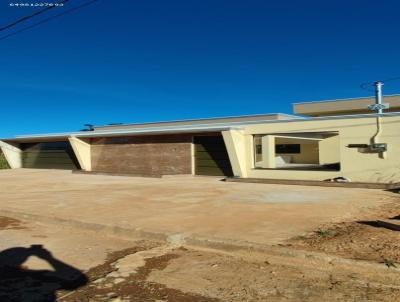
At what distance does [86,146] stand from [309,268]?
25.0 meters

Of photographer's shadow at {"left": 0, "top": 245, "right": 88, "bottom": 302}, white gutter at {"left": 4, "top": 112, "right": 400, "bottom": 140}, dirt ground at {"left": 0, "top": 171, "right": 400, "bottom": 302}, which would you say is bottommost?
photographer's shadow at {"left": 0, "top": 245, "right": 88, "bottom": 302}

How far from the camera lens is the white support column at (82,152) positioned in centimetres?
2802

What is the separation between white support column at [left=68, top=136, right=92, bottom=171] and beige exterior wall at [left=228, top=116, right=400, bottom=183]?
14383 millimetres

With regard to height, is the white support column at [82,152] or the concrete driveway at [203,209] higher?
the white support column at [82,152]

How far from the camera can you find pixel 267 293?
4.68 meters

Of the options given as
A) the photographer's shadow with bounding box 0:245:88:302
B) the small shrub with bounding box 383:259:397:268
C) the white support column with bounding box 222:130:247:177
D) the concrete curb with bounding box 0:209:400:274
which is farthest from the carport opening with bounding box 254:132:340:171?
the photographer's shadow with bounding box 0:245:88:302

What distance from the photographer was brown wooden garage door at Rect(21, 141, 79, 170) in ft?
103

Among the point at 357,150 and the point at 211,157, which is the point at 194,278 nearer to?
the point at 357,150

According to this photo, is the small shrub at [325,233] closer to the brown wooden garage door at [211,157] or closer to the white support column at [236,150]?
the white support column at [236,150]

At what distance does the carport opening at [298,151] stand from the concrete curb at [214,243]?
43.4ft

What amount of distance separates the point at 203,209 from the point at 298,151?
77.4 feet

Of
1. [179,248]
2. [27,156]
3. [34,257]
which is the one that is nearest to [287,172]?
[179,248]

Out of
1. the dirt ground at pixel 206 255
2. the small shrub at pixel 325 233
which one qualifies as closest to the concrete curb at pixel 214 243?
the dirt ground at pixel 206 255

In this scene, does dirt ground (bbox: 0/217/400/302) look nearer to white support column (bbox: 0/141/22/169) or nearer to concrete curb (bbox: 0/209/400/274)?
concrete curb (bbox: 0/209/400/274)
